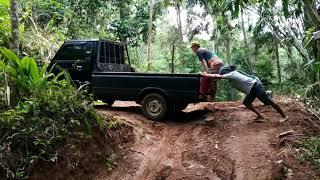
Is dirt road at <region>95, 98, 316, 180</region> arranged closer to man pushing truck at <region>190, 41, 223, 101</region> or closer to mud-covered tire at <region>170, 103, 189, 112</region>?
mud-covered tire at <region>170, 103, 189, 112</region>

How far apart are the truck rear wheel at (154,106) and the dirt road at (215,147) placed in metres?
0.21

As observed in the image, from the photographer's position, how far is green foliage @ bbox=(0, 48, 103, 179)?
5137 millimetres

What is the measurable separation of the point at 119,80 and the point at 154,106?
101 centimetres

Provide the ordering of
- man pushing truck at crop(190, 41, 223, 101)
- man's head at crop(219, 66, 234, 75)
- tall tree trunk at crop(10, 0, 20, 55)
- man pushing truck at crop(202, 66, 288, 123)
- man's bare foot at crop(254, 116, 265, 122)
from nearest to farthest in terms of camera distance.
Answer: tall tree trunk at crop(10, 0, 20, 55), man pushing truck at crop(202, 66, 288, 123), man's head at crop(219, 66, 234, 75), man's bare foot at crop(254, 116, 265, 122), man pushing truck at crop(190, 41, 223, 101)

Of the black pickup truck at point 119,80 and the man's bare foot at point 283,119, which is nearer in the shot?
the man's bare foot at point 283,119

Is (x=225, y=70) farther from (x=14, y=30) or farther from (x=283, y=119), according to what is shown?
(x=14, y=30)

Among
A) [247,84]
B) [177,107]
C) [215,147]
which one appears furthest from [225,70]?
[215,147]

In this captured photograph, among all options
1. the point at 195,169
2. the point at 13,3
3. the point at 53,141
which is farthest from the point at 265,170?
the point at 13,3

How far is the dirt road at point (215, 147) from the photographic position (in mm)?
6088

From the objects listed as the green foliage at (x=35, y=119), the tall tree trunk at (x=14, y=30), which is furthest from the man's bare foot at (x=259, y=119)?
the tall tree trunk at (x=14, y=30)

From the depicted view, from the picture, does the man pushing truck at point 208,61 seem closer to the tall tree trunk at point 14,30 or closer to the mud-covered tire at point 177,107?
the mud-covered tire at point 177,107

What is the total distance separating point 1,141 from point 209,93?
4.57 metres

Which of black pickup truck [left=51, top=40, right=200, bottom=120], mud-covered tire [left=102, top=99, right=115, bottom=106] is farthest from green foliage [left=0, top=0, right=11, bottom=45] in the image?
mud-covered tire [left=102, top=99, right=115, bottom=106]

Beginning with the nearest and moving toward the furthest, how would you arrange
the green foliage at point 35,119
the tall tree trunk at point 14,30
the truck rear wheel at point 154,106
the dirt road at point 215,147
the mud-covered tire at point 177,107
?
the green foliage at point 35,119, the dirt road at point 215,147, the tall tree trunk at point 14,30, the truck rear wheel at point 154,106, the mud-covered tire at point 177,107
